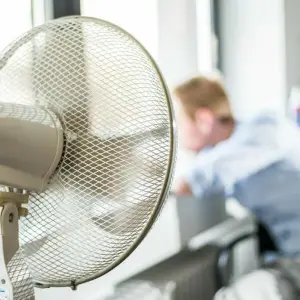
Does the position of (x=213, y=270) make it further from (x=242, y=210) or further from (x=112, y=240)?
(x=112, y=240)

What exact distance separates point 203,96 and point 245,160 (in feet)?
0.99

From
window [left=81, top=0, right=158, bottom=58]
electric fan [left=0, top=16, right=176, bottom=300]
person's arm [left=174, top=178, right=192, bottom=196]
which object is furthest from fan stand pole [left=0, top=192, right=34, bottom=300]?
person's arm [left=174, top=178, right=192, bottom=196]

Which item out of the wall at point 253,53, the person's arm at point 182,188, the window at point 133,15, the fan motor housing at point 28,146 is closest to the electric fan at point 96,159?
the fan motor housing at point 28,146

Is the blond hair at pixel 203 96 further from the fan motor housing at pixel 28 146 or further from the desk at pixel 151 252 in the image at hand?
the fan motor housing at pixel 28 146

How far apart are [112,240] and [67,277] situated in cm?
7

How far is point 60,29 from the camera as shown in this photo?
705 mm

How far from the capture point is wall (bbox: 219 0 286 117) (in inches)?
99.5

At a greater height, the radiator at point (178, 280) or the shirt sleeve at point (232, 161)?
the shirt sleeve at point (232, 161)

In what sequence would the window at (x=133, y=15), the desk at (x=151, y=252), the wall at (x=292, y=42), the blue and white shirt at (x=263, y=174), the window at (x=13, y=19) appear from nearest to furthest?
the window at (x=13, y=19) → the desk at (x=151, y=252) → the window at (x=133, y=15) → the blue and white shirt at (x=263, y=174) → the wall at (x=292, y=42)

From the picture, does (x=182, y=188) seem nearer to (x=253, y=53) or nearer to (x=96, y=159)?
(x=253, y=53)

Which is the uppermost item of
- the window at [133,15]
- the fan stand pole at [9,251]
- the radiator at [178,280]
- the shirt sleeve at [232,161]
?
the window at [133,15]

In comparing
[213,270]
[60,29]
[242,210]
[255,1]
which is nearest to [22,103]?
[60,29]

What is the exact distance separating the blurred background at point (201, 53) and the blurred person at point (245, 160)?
9 cm

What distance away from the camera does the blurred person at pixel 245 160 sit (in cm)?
198
